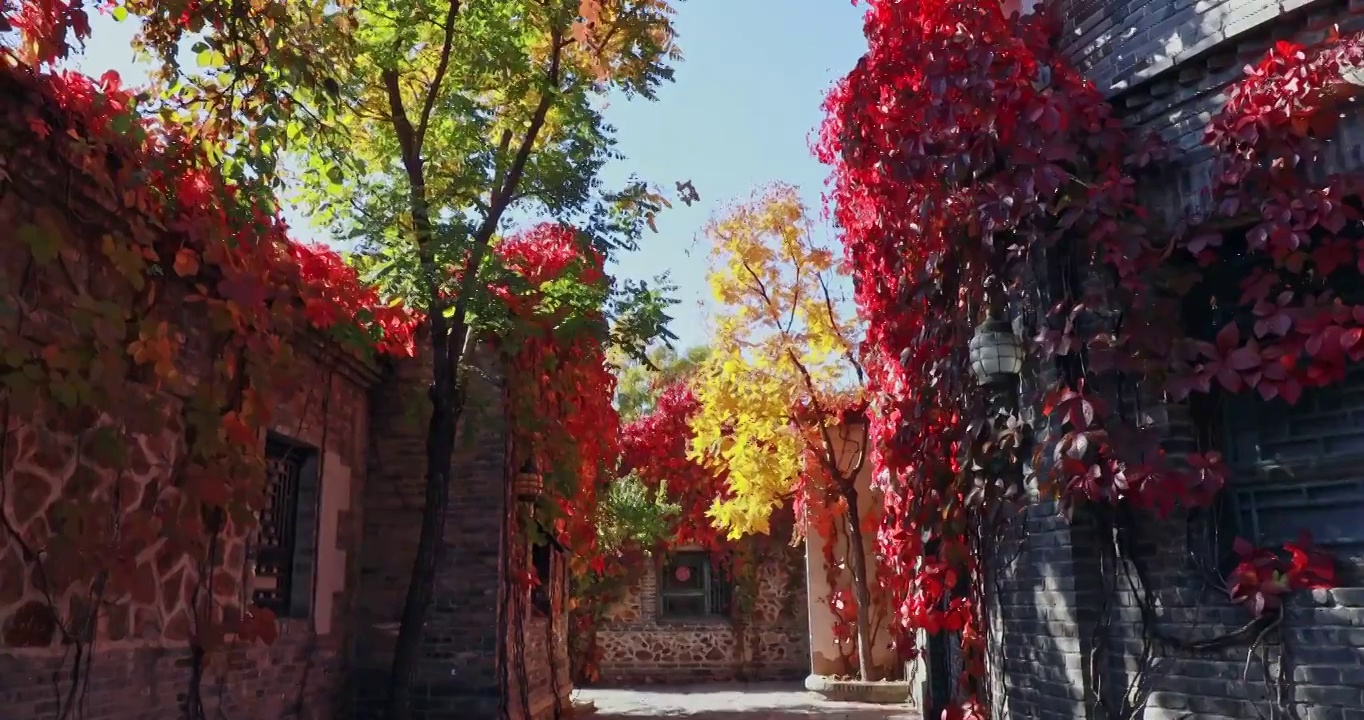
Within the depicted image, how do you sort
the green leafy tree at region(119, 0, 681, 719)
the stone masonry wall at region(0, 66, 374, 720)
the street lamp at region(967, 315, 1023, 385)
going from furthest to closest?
the green leafy tree at region(119, 0, 681, 719)
the street lamp at region(967, 315, 1023, 385)
the stone masonry wall at region(0, 66, 374, 720)

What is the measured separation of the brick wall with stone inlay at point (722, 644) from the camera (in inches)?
720

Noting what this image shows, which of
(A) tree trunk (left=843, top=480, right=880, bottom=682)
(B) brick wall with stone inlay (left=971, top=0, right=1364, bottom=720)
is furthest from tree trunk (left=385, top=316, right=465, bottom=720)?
(A) tree trunk (left=843, top=480, right=880, bottom=682)

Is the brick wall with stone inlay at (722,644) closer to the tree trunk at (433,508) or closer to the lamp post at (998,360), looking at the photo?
the tree trunk at (433,508)

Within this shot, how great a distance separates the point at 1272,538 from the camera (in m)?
4.22

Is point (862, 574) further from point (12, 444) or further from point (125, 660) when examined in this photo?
point (12, 444)

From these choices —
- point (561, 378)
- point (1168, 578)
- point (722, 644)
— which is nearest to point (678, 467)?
point (722, 644)

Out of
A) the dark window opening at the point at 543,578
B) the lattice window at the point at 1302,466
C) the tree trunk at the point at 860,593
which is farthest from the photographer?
the tree trunk at the point at 860,593

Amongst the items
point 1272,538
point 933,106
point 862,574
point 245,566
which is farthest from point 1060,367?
point 862,574

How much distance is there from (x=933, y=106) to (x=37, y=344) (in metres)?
4.24

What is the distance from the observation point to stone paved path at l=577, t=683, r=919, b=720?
12.2m

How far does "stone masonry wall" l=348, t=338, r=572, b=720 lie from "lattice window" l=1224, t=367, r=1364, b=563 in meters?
5.35

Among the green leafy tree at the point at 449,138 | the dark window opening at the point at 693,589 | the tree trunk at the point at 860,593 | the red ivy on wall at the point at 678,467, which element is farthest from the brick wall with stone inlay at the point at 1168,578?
the dark window opening at the point at 693,589

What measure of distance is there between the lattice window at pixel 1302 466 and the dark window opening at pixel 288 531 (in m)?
5.72

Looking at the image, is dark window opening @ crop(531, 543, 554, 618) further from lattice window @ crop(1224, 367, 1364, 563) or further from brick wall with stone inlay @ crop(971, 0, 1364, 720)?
lattice window @ crop(1224, 367, 1364, 563)
